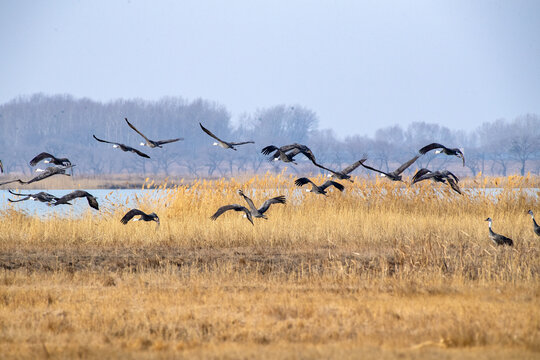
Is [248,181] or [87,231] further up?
[248,181]

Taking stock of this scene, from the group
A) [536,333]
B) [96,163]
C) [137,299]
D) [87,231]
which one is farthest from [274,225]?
[96,163]

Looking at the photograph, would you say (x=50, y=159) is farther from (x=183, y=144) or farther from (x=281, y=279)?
(x=183, y=144)

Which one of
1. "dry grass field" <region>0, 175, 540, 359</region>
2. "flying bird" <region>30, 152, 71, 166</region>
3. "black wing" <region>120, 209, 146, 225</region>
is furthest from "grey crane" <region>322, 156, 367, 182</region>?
"flying bird" <region>30, 152, 71, 166</region>

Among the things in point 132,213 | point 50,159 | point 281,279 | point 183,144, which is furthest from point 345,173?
point 183,144

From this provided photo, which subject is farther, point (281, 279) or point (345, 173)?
point (345, 173)

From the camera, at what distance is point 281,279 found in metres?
11.1

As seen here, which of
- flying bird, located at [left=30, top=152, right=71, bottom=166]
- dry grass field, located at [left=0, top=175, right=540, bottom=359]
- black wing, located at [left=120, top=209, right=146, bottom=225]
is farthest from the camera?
black wing, located at [left=120, top=209, right=146, bottom=225]

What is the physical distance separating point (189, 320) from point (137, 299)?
1.54 m

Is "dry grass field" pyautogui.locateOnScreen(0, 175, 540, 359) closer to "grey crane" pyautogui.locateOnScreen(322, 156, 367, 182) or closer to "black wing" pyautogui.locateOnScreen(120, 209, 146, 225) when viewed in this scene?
"black wing" pyautogui.locateOnScreen(120, 209, 146, 225)

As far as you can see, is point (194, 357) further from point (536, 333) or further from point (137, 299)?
point (536, 333)

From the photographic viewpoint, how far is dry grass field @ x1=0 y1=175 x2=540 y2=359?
7.01 meters

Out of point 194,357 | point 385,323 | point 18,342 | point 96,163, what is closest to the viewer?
point 194,357

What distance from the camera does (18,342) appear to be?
7.04 metres

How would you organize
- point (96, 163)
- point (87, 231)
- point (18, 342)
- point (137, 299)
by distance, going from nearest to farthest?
point (18, 342) < point (137, 299) < point (87, 231) < point (96, 163)
